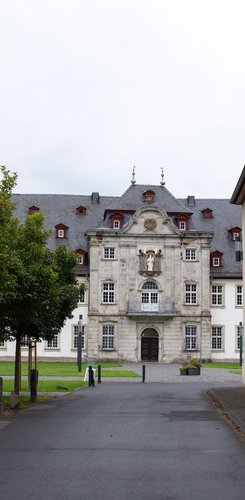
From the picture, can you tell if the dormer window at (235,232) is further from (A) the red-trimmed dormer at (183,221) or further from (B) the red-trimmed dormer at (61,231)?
(B) the red-trimmed dormer at (61,231)

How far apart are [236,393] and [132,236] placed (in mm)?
43255

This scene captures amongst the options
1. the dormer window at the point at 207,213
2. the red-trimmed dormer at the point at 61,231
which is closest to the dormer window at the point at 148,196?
the dormer window at the point at 207,213

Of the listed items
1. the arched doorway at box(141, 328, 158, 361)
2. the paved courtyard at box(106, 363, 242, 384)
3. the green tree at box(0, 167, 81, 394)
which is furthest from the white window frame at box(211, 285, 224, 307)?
the green tree at box(0, 167, 81, 394)

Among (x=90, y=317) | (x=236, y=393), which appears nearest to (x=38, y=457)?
(x=236, y=393)

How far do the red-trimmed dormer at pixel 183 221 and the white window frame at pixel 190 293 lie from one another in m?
5.22

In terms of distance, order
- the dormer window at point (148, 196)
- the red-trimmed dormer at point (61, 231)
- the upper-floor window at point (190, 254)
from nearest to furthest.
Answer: the upper-floor window at point (190, 254), the dormer window at point (148, 196), the red-trimmed dormer at point (61, 231)

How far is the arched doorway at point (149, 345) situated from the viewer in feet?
228

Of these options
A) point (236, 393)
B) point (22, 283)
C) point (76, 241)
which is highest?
point (76, 241)

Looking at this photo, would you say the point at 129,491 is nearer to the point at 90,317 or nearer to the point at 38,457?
the point at 38,457

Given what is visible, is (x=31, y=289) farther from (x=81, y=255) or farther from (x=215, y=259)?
(x=215, y=259)

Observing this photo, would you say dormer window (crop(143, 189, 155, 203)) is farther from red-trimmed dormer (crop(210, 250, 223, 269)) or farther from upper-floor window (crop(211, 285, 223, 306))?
upper-floor window (crop(211, 285, 223, 306))

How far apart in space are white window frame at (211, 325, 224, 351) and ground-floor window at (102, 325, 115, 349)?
938 centimetres


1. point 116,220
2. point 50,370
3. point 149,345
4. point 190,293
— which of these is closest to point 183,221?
point 116,220

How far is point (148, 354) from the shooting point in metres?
69.6
